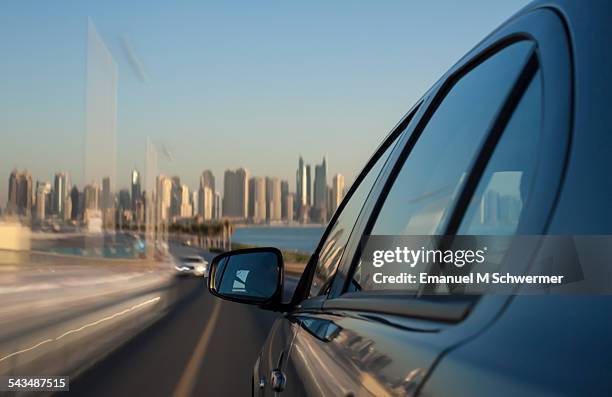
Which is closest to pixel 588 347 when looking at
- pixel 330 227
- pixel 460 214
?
pixel 460 214

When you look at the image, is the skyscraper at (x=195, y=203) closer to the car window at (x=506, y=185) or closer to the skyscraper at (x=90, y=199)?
the skyscraper at (x=90, y=199)

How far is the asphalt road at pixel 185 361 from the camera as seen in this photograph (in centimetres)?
994

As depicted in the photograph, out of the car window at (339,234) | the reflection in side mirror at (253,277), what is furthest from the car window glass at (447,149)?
the reflection in side mirror at (253,277)

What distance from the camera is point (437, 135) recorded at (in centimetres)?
223

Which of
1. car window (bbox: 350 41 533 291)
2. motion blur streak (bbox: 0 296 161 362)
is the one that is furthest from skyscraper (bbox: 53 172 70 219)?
car window (bbox: 350 41 533 291)

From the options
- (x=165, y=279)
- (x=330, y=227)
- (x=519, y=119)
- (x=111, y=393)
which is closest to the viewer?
(x=519, y=119)

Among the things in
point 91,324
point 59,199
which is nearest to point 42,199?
point 59,199

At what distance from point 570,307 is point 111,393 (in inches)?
354

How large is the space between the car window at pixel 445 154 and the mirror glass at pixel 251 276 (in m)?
0.90

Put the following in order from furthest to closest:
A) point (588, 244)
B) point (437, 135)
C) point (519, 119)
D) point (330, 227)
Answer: point (330, 227) → point (437, 135) → point (519, 119) → point (588, 244)

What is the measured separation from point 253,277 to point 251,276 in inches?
0.4

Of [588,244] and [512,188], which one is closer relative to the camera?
[588,244]

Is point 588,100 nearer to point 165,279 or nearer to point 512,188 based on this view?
point 512,188

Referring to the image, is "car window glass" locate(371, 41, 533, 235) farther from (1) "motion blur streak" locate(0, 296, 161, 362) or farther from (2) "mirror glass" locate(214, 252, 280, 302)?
(1) "motion blur streak" locate(0, 296, 161, 362)
